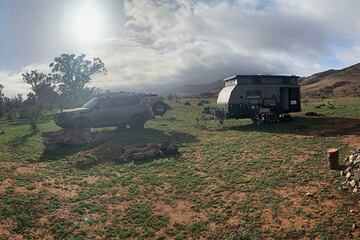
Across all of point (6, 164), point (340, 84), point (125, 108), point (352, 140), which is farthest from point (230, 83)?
point (340, 84)

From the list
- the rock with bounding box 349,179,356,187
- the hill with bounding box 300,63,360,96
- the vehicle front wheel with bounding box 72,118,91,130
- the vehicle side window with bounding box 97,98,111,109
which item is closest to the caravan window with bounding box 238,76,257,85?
the vehicle side window with bounding box 97,98,111,109

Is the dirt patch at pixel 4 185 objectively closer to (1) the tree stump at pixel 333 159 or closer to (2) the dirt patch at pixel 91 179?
(2) the dirt patch at pixel 91 179

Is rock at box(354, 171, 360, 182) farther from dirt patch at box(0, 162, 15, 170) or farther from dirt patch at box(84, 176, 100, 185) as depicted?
dirt patch at box(0, 162, 15, 170)

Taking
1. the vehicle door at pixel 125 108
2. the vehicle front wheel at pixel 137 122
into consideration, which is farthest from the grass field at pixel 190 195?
the vehicle front wheel at pixel 137 122

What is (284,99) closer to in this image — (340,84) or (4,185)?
(4,185)

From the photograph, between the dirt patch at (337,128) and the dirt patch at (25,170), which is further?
the dirt patch at (337,128)

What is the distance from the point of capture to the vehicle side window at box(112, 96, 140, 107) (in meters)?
23.0

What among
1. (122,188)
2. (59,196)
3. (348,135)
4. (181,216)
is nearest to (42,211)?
(59,196)

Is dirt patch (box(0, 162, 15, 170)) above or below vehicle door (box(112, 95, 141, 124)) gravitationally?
below

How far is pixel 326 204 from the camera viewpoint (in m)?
10.7

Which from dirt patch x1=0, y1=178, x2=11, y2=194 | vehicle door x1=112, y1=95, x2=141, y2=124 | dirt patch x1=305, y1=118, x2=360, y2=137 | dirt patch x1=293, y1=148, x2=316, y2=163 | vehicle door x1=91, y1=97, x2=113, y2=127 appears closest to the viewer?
dirt patch x1=0, y1=178, x2=11, y2=194

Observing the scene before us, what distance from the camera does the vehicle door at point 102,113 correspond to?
72.1 feet

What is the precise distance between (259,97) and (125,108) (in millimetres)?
8852

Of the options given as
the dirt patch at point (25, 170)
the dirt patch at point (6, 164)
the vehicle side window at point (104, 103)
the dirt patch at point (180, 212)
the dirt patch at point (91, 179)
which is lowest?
the dirt patch at point (180, 212)
